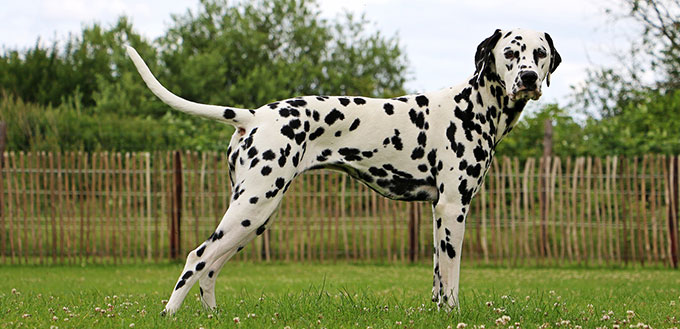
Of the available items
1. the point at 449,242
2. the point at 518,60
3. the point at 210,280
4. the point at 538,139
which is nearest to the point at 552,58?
the point at 518,60

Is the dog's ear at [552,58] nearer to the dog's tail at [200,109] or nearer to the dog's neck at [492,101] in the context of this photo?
the dog's neck at [492,101]

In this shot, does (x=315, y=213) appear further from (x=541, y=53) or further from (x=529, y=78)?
(x=529, y=78)

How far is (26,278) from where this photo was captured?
10961mm

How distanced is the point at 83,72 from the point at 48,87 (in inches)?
98.0

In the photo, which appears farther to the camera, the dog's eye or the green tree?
the green tree

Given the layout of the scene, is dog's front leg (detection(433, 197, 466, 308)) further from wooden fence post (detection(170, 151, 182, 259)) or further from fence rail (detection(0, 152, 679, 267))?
wooden fence post (detection(170, 151, 182, 259))

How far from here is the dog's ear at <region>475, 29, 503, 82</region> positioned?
5027mm

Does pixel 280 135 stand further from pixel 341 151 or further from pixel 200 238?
pixel 200 238

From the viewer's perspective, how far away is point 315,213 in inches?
509

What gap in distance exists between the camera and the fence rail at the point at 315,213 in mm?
12664

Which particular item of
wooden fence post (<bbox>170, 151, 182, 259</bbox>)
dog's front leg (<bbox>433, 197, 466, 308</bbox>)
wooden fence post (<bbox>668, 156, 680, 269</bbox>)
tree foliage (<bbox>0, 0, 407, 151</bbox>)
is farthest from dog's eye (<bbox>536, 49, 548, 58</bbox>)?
tree foliage (<bbox>0, 0, 407, 151</bbox>)

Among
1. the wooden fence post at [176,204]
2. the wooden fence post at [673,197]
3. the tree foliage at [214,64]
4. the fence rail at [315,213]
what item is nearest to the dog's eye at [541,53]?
the fence rail at [315,213]

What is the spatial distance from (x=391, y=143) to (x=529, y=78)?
1010 mm

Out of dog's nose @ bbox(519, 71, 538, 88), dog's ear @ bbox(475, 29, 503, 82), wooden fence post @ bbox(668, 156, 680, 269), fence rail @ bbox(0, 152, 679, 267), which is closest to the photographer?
dog's nose @ bbox(519, 71, 538, 88)
